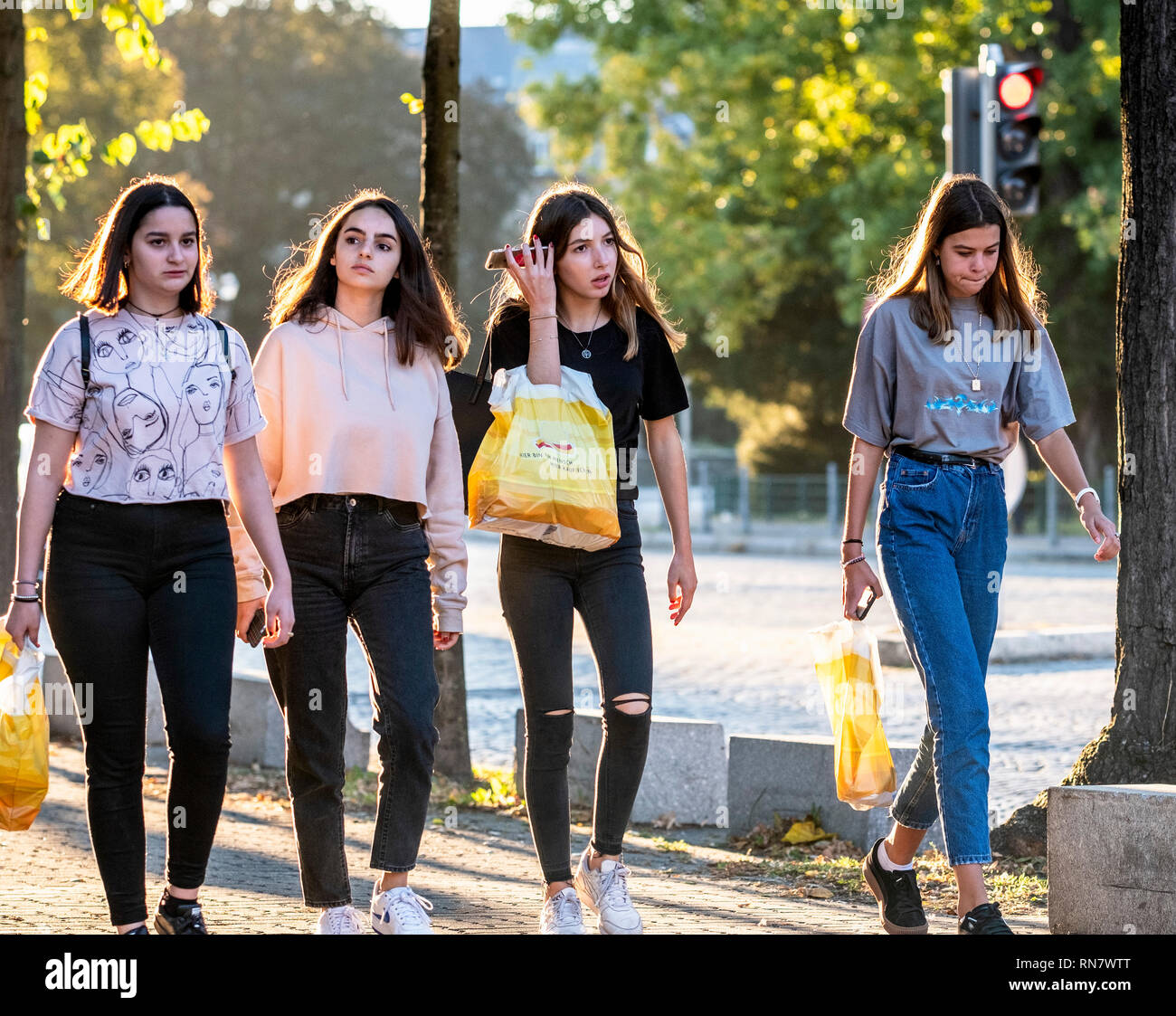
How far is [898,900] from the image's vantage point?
186 inches

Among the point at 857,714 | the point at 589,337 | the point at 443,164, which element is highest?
the point at 443,164

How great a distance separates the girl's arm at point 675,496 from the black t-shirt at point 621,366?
0.06 meters

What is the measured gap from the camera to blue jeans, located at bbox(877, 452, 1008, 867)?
Result: 439cm

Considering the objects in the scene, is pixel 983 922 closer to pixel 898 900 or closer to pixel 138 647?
pixel 898 900

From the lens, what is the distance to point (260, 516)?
412 cm

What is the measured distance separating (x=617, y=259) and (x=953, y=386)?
1021 millimetres

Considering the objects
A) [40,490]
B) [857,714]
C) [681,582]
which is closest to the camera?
[40,490]

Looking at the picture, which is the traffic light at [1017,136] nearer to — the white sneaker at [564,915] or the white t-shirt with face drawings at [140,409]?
the white sneaker at [564,915]

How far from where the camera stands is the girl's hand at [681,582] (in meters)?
4.72

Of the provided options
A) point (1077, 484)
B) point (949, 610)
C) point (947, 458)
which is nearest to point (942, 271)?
point (947, 458)

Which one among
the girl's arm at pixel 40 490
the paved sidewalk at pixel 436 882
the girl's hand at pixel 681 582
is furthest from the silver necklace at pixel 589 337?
the paved sidewalk at pixel 436 882

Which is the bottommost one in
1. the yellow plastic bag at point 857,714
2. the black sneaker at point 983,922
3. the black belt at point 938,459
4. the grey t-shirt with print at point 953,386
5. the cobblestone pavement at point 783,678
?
the cobblestone pavement at point 783,678
